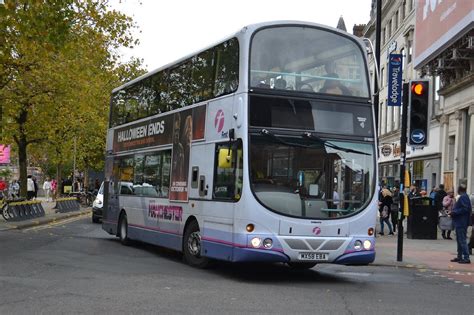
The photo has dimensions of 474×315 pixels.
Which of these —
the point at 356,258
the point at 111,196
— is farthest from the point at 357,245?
the point at 111,196

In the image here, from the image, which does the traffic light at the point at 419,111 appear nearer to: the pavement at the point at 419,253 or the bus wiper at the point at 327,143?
the pavement at the point at 419,253

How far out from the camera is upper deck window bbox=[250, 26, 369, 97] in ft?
35.8

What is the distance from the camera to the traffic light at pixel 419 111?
1423 cm

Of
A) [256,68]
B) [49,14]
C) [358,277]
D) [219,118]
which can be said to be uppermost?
[49,14]

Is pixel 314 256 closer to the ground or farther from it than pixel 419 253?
farther from it

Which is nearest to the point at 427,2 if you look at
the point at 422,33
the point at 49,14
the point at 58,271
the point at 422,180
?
the point at 422,33

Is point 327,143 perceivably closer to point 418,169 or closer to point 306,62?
point 306,62

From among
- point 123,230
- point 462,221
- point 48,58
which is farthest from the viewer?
point 48,58

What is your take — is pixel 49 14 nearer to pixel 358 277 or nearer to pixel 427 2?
pixel 358 277

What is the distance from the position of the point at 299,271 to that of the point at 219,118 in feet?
11.4

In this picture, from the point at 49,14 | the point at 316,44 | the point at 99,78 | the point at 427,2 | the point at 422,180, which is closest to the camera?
the point at 316,44

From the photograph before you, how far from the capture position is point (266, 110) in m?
10.7

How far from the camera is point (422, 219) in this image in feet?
68.2

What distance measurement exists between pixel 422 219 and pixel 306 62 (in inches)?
449
